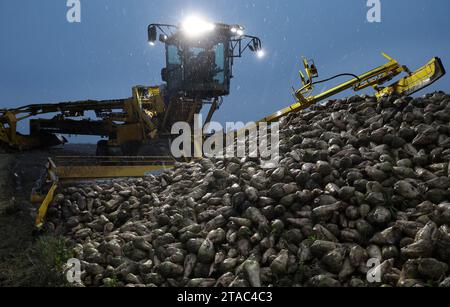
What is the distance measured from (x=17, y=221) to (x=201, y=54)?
746 cm

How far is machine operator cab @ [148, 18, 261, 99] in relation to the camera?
39.8 ft

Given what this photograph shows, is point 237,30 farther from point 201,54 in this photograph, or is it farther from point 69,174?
point 69,174

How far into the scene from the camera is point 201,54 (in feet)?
40.3

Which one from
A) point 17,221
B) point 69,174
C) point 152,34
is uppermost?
point 152,34

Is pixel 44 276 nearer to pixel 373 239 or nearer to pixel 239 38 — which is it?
pixel 373 239

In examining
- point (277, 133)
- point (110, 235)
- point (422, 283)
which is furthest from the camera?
point (277, 133)

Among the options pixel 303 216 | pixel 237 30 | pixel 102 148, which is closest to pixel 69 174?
pixel 102 148

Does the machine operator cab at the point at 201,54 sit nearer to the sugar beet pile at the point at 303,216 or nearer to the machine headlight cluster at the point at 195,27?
the machine headlight cluster at the point at 195,27

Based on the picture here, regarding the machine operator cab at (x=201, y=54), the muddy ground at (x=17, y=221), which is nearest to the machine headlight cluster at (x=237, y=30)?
the machine operator cab at (x=201, y=54)

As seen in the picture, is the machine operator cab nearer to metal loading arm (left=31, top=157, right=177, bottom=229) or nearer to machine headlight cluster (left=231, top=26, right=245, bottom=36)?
machine headlight cluster (left=231, top=26, right=245, bottom=36)

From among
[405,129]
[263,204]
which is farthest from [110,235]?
[405,129]

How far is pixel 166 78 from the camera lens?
13117mm

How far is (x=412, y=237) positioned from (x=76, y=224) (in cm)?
581
